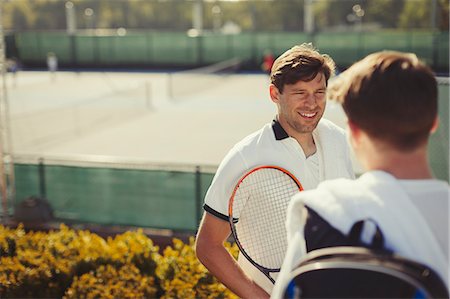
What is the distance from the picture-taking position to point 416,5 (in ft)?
149

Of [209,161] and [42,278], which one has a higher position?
[42,278]

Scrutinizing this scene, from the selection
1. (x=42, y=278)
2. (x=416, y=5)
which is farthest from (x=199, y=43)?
(x=42, y=278)

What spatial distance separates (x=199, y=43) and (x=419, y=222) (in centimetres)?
3452

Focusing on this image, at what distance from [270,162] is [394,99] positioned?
1.00 m

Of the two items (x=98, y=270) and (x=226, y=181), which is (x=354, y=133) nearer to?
(x=226, y=181)

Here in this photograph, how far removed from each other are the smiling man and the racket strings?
0.03 meters

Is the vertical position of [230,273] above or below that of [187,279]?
above

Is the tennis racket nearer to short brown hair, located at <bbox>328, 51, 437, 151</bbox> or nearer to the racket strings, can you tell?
the racket strings

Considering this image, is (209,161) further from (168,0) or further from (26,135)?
(168,0)

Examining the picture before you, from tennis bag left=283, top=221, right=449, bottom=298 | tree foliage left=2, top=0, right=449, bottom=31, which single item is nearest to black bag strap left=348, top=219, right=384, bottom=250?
tennis bag left=283, top=221, right=449, bottom=298

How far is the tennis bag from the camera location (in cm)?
128

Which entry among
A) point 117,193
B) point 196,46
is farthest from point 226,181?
point 196,46

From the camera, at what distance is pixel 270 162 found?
7.60 ft

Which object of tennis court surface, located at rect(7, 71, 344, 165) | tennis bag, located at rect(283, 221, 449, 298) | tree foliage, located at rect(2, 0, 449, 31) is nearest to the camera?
tennis bag, located at rect(283, 221, 449, 298)
